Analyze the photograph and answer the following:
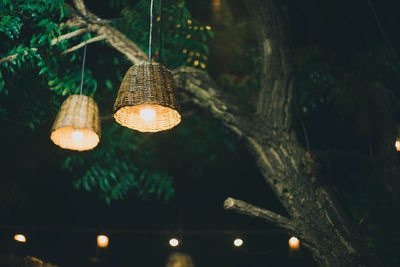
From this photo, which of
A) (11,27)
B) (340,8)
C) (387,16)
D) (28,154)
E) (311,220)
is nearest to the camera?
(11,27)

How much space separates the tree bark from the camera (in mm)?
2299

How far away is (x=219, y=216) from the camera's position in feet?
18.1

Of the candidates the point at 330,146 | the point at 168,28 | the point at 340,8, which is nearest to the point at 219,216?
the point at 330,146

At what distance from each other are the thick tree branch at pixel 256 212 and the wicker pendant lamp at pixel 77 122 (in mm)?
1130

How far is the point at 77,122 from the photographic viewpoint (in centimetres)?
207

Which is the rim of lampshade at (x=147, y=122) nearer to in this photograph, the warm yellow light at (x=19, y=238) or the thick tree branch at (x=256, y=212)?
the thick tree branch at (x=256, y=212)

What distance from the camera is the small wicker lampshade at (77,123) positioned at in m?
2.06

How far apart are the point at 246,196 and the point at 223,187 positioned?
0.45 meters

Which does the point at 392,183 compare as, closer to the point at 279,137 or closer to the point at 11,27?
the point at 279,137

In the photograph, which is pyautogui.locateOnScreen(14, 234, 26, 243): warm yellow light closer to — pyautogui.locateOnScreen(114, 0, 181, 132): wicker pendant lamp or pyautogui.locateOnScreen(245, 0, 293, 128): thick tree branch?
pyautogui.locateOnScreen(114, 0, 181, 132): wicker pendant lamp

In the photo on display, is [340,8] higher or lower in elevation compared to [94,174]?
higher

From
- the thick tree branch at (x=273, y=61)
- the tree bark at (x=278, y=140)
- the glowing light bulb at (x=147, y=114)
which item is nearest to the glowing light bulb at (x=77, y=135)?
the glowing light bulb at (x=147, y=114)

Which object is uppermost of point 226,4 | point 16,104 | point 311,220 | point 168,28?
point 226,4

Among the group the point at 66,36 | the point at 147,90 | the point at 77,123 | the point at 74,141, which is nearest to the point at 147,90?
the point at 147,90
